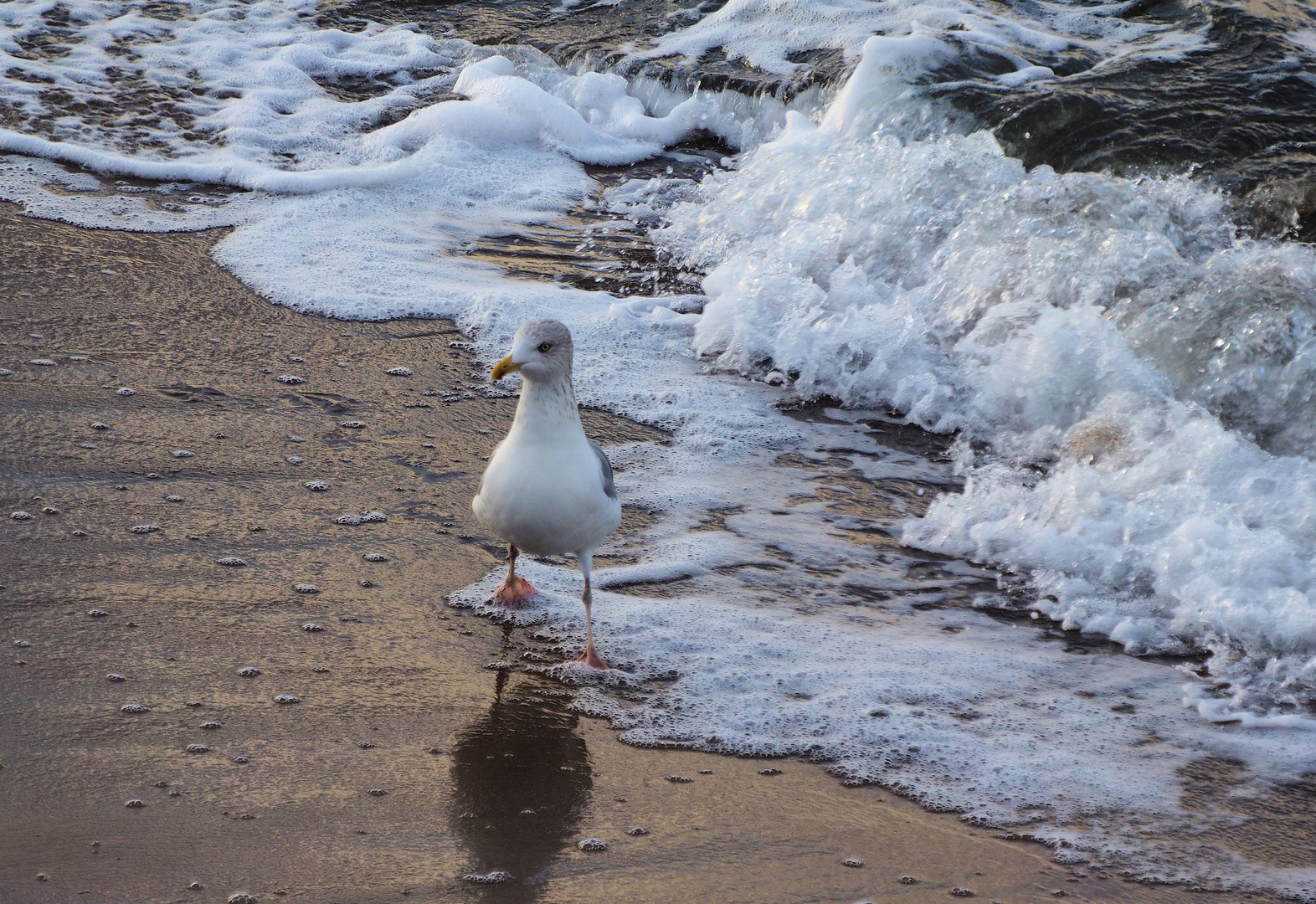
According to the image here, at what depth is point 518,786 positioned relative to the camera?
2.98 m

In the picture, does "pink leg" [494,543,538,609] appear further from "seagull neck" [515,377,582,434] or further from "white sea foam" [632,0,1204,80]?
"white sea foam" [632,0,1204,80]

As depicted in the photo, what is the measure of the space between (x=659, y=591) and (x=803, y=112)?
6027mm

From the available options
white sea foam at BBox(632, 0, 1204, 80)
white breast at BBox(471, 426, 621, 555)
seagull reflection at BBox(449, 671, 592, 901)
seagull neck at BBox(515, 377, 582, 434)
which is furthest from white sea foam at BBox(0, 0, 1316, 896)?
seagull neck at BBox(515, 377, 582, 434)

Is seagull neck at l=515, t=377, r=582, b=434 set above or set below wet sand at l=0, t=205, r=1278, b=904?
above

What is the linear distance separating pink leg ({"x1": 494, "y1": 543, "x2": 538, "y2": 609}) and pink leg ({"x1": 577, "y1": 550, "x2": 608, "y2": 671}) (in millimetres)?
257

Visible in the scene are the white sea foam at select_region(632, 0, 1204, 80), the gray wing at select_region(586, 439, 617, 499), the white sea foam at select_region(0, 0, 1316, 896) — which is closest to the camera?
the white sea foam at select_region(0, 0, 1316, 896)

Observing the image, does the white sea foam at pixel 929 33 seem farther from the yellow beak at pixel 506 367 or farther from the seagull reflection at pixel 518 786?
the seagull reflection at pixel 518 786

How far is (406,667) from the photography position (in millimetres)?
3406

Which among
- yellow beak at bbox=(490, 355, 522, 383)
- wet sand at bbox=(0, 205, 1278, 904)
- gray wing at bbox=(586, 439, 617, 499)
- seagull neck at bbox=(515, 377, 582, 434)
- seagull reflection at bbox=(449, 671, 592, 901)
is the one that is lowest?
seagull reflection at bbox=(449, 671, 592, 901)

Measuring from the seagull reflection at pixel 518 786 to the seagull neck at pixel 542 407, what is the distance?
75cm

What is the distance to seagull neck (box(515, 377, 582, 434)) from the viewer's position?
11.5ft

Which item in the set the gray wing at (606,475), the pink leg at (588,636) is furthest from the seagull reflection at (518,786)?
the gray wing at (606,475)

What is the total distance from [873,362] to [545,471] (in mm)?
2776

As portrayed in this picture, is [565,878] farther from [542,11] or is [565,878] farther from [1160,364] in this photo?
[542,11]
